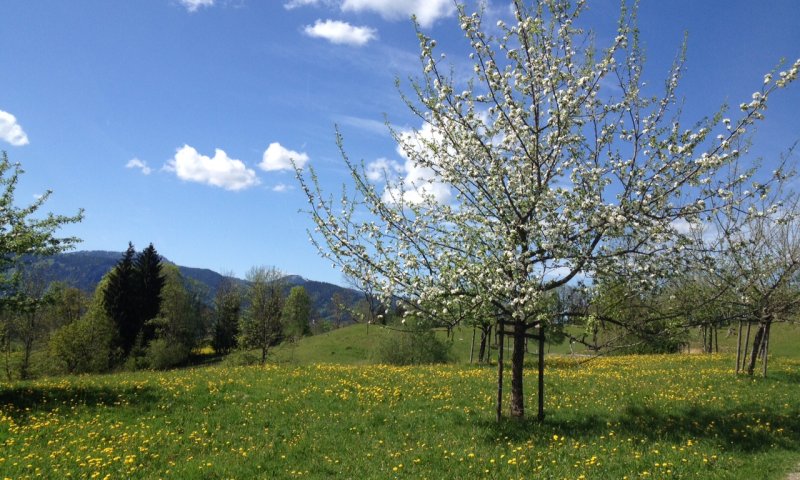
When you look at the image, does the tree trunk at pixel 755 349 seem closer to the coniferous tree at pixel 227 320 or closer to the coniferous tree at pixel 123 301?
the coniferous tree at pixel 123 301

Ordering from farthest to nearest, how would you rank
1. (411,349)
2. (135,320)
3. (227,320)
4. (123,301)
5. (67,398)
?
(227,320) < (135,320) < (123,301) < (411,349) < (67,398)

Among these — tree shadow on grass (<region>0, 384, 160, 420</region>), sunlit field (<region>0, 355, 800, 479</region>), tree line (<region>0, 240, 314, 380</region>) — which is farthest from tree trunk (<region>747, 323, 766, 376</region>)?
tree line (<region>0, 240, 314, 380</region>)

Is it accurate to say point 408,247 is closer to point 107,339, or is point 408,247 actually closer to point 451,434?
point 451,434

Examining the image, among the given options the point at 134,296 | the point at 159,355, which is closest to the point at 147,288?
the point at 134,296

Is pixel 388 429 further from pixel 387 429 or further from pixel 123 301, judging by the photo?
pixel 123 301

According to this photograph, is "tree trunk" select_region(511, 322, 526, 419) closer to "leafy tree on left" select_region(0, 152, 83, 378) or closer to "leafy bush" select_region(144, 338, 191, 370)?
"leafy tree on left" select_region(0, 152, 83, 378)

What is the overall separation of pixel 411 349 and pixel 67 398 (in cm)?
2552

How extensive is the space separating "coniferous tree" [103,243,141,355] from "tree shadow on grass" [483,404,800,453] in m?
65.5

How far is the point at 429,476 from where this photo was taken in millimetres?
9406

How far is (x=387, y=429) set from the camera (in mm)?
13195

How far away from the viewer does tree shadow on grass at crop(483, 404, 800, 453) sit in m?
11.9

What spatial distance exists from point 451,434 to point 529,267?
444cm

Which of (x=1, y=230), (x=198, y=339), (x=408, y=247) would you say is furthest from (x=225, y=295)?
(x=408, y=247)

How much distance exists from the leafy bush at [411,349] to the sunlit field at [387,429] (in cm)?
1831
